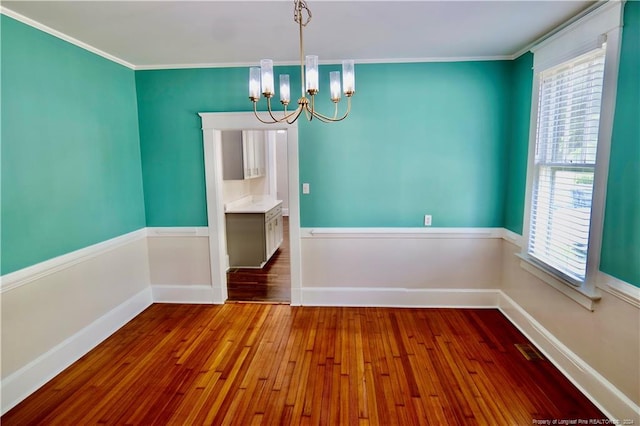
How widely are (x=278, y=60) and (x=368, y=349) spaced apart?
285cm

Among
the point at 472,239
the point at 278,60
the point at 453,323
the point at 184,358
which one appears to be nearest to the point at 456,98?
the point at 472,239

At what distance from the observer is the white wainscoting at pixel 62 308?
7.46ft

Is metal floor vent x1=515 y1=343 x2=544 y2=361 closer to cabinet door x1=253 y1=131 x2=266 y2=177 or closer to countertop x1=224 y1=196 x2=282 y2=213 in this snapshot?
countertop x1=224 y1=196 x2=282 y2=213

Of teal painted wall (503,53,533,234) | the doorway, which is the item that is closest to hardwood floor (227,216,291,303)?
the doorway

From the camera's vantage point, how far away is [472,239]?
358 cm

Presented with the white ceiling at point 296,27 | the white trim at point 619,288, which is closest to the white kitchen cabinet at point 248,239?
the white ceiling at point 296,27

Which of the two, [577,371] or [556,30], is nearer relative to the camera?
[577,371]

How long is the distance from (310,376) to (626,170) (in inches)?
97.2

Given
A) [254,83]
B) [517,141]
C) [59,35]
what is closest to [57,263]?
[59,35]

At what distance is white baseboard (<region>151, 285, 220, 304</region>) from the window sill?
3164 millimetres

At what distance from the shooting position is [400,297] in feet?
12.2

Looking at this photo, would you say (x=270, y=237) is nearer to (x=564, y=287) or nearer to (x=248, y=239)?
(x=248, y=239)

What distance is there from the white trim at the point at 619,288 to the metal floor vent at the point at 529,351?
880 millimetres

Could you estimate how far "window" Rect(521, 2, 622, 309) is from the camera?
2133 mm
